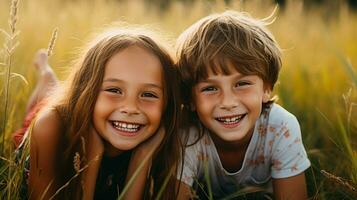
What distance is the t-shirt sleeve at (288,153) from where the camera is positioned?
267 cm

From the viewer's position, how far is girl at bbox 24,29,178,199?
2.33 m

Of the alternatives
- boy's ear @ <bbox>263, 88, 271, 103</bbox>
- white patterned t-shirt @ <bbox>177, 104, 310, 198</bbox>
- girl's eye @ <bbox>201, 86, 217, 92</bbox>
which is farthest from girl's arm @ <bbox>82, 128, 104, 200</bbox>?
→ boy's ear @ <bbox>263, 88, 271, 103</bbox>

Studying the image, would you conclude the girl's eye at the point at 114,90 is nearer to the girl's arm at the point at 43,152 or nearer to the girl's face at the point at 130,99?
the girl's face at the point at 130,99

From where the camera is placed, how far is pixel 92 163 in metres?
2.31

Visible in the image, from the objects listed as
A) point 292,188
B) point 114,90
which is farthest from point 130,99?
point 292,188

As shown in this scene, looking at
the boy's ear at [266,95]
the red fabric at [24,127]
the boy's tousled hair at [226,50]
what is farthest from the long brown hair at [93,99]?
the red fabric at [24,127]

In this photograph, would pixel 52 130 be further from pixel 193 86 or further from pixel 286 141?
pixel 286 141

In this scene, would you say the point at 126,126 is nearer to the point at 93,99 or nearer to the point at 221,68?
the point at 93,99

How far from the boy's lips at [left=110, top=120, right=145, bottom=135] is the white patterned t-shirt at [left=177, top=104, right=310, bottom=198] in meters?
0.33

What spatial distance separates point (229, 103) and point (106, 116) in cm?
54

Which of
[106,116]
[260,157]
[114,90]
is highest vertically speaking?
[114,90]

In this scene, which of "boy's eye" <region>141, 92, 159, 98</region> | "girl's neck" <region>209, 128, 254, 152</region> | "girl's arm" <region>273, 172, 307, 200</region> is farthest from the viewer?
"girl's neck" <region>209, 128, 254, 152</region>

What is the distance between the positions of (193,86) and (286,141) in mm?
532

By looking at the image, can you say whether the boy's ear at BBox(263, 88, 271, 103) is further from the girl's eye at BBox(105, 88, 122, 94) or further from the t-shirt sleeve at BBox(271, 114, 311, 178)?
the girl's eye at BBox(105, 88, 122, 94)
